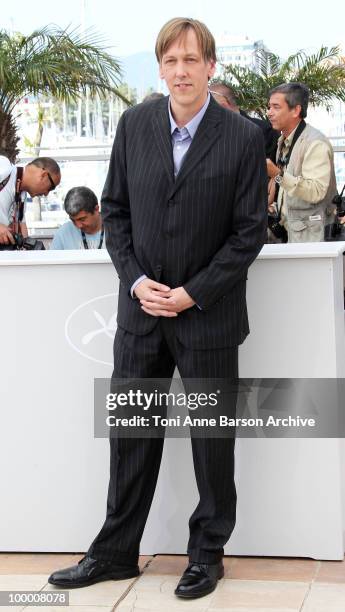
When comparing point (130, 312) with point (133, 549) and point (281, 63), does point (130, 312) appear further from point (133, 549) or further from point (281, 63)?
point (281, 63)

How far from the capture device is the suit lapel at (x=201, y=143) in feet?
11.1

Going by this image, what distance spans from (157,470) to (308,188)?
7.61ft

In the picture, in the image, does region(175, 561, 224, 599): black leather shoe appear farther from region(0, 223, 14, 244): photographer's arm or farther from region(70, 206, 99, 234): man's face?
region(70, 206, 99, 234): man's face

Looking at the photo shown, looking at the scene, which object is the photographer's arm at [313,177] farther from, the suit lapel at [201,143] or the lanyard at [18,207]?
the suit lapel at [201,143]

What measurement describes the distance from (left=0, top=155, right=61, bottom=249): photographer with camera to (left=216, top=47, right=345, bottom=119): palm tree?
33.9 ft

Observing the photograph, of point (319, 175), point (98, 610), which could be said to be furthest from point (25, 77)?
point (98, 610)

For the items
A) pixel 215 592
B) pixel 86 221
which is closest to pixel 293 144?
pixel 86 221

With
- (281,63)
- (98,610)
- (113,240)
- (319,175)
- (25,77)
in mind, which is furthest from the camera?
(281,63)

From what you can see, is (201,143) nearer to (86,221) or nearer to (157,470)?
(157,470)

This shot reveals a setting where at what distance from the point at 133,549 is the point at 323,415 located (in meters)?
0.88

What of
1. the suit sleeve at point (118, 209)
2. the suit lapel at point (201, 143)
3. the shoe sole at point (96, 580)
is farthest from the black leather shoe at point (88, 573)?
the suit lapel at point (201, 143)

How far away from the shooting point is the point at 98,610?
3311 mm

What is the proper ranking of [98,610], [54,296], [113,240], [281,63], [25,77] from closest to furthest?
1. [98,610]
2. [113,240]
3. [54,296]
4. [25,77]
5. [281,63]

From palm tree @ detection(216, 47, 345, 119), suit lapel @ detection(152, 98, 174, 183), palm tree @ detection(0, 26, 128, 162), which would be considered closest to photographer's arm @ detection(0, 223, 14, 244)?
suit lapel @ detection(152, 98, 174, 183)
